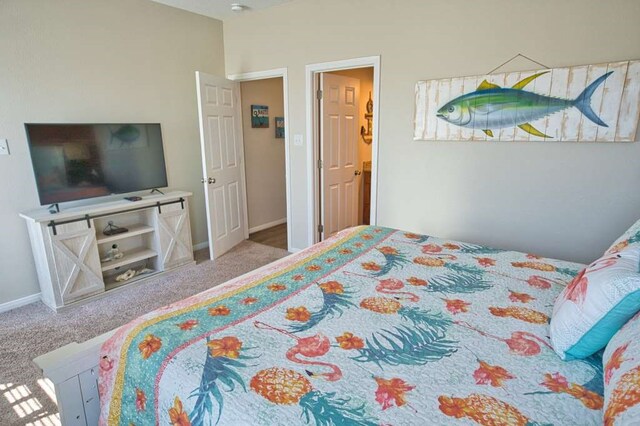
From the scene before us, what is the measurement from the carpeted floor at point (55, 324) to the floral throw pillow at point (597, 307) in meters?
2.40

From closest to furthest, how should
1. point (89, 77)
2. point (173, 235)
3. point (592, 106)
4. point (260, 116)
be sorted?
point (592, 106), point (89, 77), point (173, 235), point (260, 116)

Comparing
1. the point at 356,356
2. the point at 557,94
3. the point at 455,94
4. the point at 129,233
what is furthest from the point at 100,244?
the point at 557,94

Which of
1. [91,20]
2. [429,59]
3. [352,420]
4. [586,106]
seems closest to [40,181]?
[91,20]

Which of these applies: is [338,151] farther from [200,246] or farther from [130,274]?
[130,274]

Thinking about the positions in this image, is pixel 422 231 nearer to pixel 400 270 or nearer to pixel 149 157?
pixel 400 270

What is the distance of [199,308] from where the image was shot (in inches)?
58.0

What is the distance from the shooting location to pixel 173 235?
Answer: 11.9 ft

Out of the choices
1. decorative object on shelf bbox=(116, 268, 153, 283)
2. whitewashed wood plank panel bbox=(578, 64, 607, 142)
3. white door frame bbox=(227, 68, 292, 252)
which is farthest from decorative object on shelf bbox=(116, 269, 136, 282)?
whitewashed wood plank panel bbox=(578, 64, 607, 142)

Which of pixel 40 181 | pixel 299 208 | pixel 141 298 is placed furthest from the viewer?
pixel 299 208

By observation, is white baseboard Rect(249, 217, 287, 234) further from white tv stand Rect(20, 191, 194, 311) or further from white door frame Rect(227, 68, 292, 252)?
white tv stand Rect(20, 191, 194, 311)

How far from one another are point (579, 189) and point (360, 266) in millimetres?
1794

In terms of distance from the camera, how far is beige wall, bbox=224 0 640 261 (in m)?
2.38

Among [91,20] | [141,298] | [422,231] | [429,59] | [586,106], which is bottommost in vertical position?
[141,298]

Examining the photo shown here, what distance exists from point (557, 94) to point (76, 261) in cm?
391
